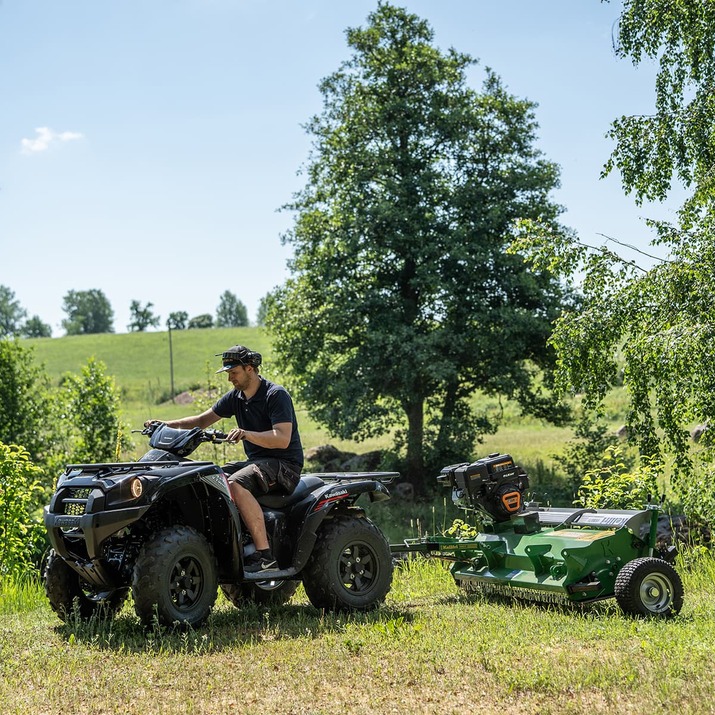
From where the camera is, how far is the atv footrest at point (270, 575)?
6988 millimetres

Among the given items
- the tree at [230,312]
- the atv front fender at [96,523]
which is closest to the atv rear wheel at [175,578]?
the atv front fender at [96,523]

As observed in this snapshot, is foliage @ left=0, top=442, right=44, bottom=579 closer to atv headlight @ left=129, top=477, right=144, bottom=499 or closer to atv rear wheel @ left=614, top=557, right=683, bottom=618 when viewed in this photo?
atv headlight @ left=129, top=477, right=144, bottom=499

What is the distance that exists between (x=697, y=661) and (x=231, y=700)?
9.19ft

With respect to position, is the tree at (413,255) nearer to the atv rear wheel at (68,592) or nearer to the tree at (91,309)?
the atv rear wheel at (68,592)

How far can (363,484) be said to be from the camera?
7922mm

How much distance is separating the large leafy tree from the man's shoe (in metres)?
5.56

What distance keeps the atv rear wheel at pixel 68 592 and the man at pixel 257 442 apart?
3.65 feet

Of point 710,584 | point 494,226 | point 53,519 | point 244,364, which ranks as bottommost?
point 710,584

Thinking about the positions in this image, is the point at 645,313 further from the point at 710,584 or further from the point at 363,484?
the point at 363,484

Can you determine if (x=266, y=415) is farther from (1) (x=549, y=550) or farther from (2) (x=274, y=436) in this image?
(1) (x=549, y=550)

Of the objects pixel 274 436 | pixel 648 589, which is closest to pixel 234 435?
pixel 274 436

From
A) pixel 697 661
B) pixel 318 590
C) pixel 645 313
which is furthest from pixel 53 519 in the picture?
pixel 645 313

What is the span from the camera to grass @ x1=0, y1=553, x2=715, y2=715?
16.5 feet

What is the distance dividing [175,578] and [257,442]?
3.89ft
